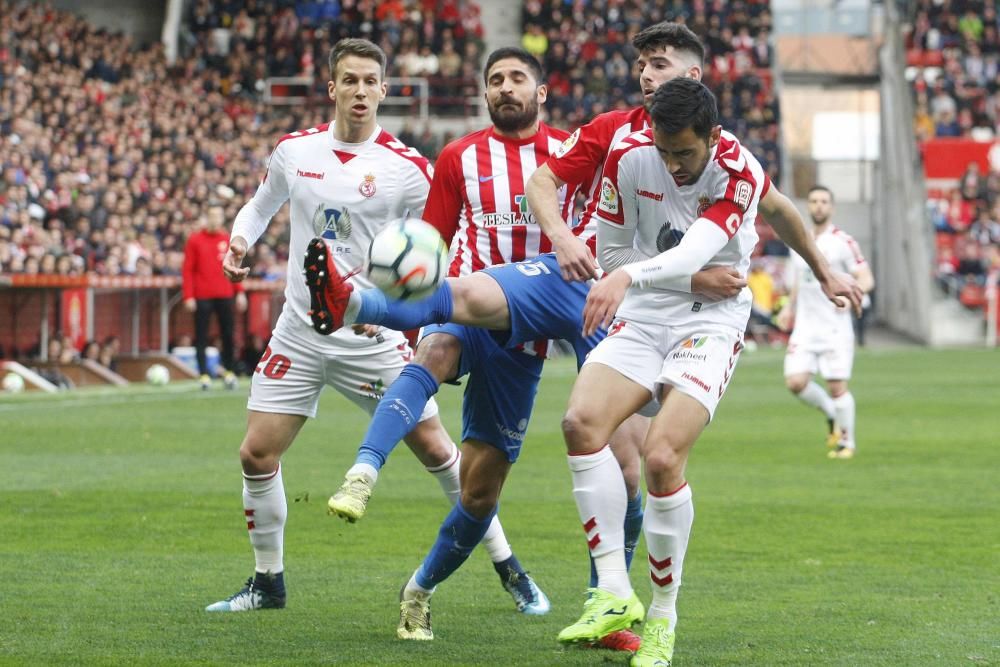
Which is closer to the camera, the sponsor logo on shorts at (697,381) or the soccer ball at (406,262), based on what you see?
the soccer ball at (406,262)

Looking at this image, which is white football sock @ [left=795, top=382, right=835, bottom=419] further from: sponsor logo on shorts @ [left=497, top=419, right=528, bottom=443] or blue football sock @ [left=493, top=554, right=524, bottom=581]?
sponsor logo on shorts @ [left=497, top=419, right=528, bottom=443]

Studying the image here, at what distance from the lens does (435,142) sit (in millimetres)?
36219

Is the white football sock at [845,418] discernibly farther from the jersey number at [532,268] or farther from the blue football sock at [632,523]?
the jersey number at [532,268]

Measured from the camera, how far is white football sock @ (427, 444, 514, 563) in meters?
7.35

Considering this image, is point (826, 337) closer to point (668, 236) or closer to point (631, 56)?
point (668, 236)

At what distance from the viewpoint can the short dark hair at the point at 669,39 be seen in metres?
6.57

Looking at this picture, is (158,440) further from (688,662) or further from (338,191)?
(688,662)

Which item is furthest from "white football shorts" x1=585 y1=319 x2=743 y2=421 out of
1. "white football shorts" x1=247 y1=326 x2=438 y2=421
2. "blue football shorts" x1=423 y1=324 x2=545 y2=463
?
"white football shorts" x1=247 y1=326 x2=438 y2=421

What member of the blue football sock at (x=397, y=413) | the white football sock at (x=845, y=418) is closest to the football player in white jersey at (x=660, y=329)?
the blue football sock at (x=397, y=413)

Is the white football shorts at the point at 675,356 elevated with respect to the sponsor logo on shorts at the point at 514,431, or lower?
elevated

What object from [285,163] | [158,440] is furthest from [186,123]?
[285,163]

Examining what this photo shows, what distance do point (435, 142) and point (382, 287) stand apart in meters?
30.6

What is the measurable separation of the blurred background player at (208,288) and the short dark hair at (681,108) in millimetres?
15696

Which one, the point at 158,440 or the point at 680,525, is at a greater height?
the point at 680,525
